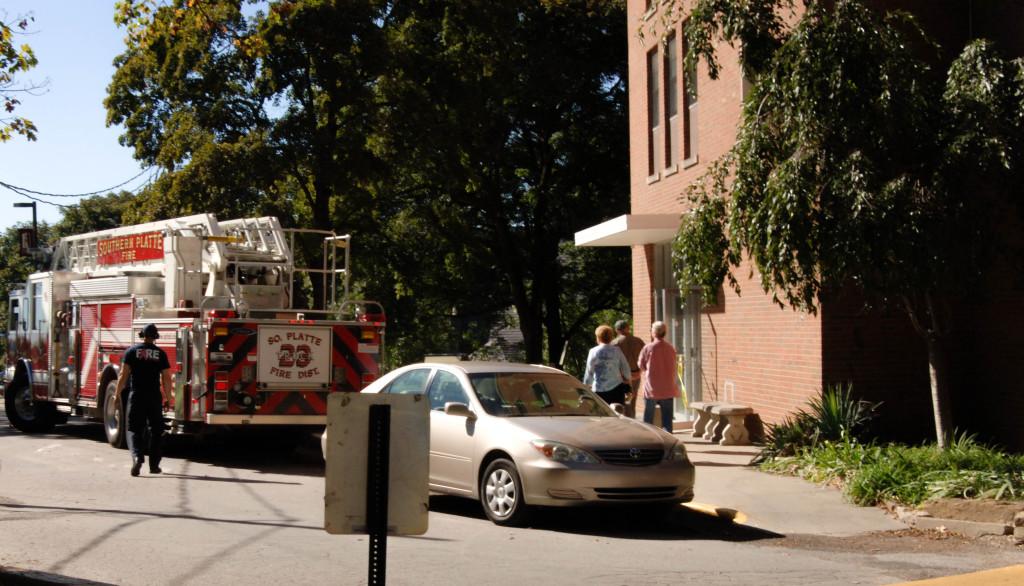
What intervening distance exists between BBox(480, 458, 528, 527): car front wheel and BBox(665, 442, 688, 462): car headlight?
138 centimetres

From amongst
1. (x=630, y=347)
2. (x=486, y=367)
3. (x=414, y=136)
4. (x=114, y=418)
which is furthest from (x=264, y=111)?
(x=486, y=367)

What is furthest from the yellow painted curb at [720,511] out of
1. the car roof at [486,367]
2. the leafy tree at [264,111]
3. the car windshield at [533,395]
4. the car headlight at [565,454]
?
the leafy tree at [264,111]

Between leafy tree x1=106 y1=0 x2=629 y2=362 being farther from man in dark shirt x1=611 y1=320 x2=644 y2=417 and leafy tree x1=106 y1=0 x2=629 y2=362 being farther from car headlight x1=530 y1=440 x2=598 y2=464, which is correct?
car headlight x1=530 y1=440 x2=598 y2=464

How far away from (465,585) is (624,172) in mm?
27062

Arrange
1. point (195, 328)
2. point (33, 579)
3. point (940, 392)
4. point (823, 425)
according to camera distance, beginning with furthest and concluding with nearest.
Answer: point (195, 328), point (823, 425), point (940, 392), point (33, 579)

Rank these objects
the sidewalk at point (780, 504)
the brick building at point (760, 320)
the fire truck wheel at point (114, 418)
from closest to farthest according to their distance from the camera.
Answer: the sidewalk at point (780, 504), the brick building at point (760, 320), the fire truck wheel at point (114, 418)

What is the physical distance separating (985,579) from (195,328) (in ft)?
32.8

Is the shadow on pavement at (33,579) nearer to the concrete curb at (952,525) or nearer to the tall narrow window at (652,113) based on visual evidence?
the concrete curb at (952,525)

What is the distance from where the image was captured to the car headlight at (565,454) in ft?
31.4

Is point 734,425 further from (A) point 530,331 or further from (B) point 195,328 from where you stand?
(A) point 530,331

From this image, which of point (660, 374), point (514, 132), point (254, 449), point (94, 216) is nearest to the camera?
point (660, 374)

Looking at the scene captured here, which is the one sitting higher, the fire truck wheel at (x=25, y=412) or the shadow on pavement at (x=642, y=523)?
the fire truck wheel at (x=25, y=412)

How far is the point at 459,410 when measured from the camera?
10.3 meters

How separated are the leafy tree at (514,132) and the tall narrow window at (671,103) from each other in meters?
8.23
